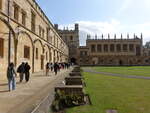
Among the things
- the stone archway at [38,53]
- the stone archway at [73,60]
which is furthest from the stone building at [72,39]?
the stone archway at [38,53]

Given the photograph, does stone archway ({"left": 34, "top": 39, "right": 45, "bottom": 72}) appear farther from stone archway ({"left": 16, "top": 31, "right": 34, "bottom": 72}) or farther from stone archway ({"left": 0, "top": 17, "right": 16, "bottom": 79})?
stone archway ({"left": 0, "top": 17, "right": 16, "bottom": 79})

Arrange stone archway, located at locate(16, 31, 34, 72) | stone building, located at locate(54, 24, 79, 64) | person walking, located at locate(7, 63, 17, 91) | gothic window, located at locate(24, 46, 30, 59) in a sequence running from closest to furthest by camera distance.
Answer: person walking, located at locate(7, 63, 17, 91) < stone archway, located at locate(16, 31, 34, 72) < gothic window, located at locate(24, 46, 30, 59) < stone building, located at locate(54, 24, 79, 64)

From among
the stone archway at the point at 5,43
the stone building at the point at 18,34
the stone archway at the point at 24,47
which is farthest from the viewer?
the stone archway at the point at 24,47

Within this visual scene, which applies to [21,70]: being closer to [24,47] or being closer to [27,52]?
[24,47]

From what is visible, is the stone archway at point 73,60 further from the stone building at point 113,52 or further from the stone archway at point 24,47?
the stone archway at point 24,47

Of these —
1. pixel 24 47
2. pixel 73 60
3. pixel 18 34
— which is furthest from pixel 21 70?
pixel 73 60

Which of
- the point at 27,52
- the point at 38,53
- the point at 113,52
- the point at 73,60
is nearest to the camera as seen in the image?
the point at 27,52

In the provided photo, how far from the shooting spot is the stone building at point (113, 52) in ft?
307

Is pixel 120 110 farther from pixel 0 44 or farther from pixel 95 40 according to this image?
pixel 95 40

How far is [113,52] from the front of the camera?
97562mm

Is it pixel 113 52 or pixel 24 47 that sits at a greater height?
pixel 113 52

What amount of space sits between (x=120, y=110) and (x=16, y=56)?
1454 cm

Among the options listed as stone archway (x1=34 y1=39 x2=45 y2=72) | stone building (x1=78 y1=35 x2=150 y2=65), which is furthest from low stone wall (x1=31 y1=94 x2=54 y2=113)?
stone building (x1=78 y1=35 x2=150 y2=65)

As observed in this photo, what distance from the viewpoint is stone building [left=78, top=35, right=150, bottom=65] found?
93.5 meters
